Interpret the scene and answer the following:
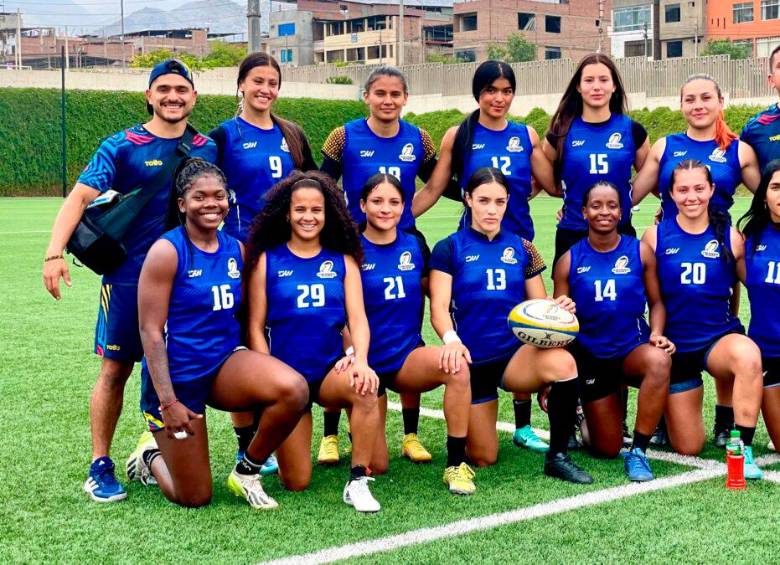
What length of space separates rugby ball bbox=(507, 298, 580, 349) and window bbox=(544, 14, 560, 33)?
261 ft

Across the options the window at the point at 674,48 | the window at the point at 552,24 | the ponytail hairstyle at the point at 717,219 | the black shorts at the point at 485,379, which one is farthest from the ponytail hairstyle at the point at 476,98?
the window at the point at 552,24

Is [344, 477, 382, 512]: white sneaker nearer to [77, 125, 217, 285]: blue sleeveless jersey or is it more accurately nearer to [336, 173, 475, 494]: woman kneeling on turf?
[336, 173, 475, 494]: woman kneeling on turf

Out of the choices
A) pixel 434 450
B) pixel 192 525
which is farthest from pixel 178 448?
pixel 434 450

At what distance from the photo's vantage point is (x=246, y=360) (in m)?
4.76

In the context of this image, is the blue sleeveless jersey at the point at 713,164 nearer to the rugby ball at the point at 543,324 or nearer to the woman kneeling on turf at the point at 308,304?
the rugby ball at the point at 543,324

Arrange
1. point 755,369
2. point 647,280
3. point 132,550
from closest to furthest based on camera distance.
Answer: point 132,550 < point 755,369 < point 647,280

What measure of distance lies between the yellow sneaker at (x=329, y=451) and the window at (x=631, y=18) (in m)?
65.1

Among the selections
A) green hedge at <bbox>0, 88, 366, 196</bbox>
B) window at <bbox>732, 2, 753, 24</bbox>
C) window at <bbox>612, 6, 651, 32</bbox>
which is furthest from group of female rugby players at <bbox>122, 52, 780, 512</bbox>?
window at <bbox>612, 6, 651, 32</bbox>

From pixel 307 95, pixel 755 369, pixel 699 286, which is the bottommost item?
pixel 755 369

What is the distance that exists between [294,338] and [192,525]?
1.01 m

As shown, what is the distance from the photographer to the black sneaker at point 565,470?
4965mm

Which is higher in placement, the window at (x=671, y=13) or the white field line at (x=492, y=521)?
the window at (x=671, y=13)

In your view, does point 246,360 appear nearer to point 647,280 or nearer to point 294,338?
point 294,338

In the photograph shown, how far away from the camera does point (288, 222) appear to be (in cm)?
514
